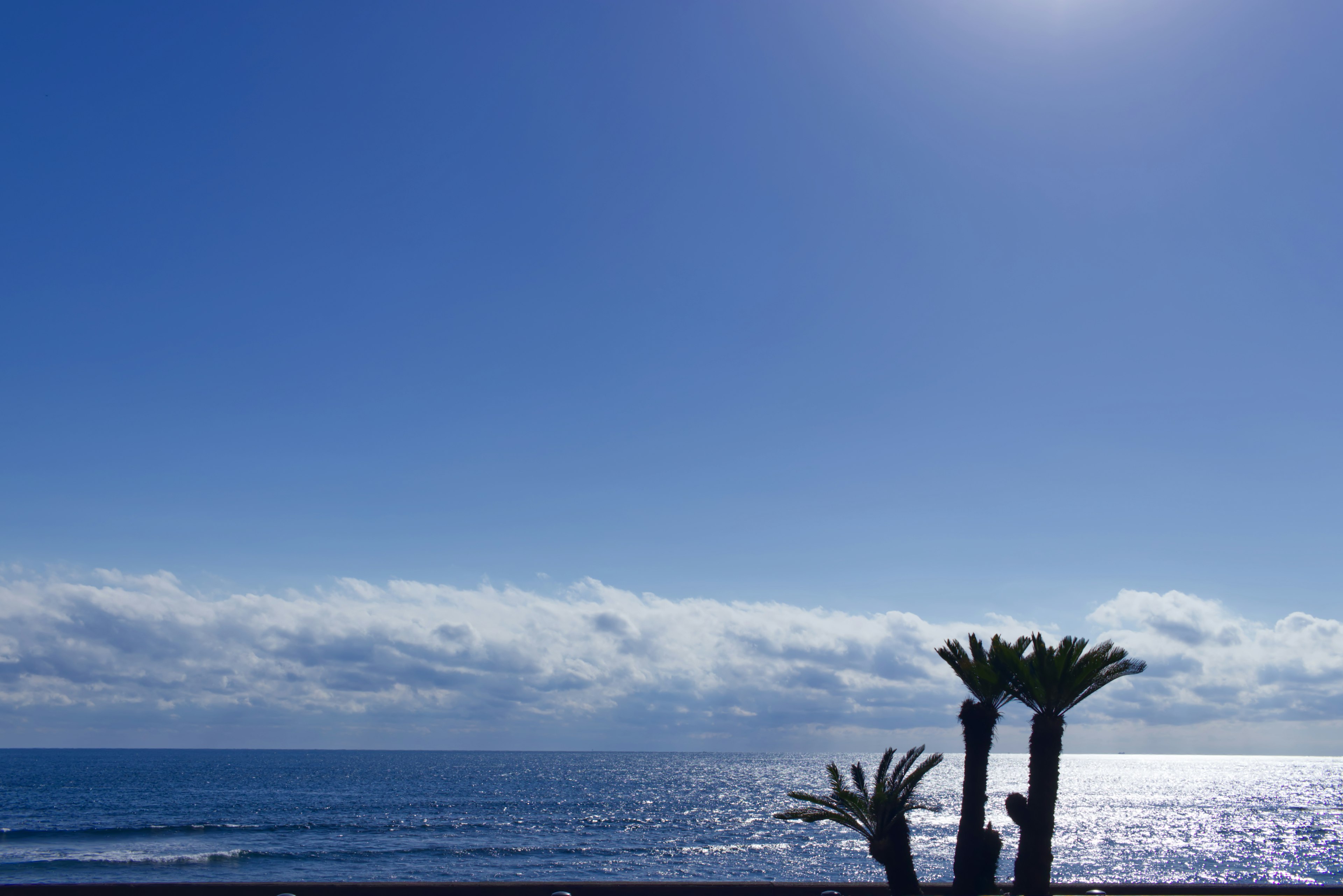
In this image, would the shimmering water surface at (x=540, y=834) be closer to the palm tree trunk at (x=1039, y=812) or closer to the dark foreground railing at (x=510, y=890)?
the dark foreground railing at (x=510, y=890)

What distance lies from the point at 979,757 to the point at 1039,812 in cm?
173

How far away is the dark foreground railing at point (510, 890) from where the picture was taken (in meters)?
19.4

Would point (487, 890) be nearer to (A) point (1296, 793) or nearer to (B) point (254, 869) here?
(B) point (254, 869)

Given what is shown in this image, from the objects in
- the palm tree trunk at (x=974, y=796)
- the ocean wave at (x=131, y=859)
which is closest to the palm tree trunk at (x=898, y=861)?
the palm tree trunk at (x=974, y=796)

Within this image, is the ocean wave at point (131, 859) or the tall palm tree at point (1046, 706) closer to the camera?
the tall palm tree at point (1046, 706)

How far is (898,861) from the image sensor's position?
766 inches

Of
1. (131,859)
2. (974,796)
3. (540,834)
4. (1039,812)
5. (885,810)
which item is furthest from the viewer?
(540,834)

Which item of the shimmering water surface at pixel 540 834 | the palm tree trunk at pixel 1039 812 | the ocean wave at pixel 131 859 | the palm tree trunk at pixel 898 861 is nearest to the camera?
the palm tree trunk at pixel 1039 812

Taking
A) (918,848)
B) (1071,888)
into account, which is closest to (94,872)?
(1071,888)

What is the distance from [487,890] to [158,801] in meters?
81.3

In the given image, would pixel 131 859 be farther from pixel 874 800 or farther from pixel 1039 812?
pixel 1039 812

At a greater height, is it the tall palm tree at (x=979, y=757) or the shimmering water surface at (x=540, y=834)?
the tall palm tree at (x=979, y=757)

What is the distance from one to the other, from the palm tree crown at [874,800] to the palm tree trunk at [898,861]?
9.8 inches

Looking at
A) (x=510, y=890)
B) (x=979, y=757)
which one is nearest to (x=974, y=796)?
(x=979, y=757)
